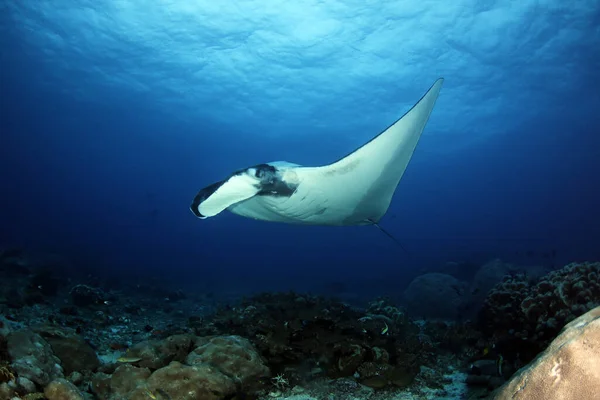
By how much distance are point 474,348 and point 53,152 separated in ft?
220

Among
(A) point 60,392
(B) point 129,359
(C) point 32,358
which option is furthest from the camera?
(B) point 129,359

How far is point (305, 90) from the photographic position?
1016 inches

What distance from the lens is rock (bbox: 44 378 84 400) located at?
3.15 m

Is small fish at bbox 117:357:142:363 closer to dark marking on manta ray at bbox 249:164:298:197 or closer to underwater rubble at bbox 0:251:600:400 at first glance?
underwater rubble at bbox 0:251:600:400

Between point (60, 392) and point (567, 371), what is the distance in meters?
4.04

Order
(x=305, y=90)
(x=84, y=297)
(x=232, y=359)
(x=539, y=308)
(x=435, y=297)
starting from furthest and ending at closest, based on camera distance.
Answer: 1. (x=305, y=90)
2. (x=435, y=297)
3. (x=84, y=297)
4. (x=539, y=308)
5. (x=232, y=359)

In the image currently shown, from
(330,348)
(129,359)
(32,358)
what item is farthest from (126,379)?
(330,348)

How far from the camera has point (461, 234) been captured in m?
91.1

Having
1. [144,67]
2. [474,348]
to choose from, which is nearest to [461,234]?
[144,67]

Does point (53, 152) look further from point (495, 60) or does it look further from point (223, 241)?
point (495, 60)

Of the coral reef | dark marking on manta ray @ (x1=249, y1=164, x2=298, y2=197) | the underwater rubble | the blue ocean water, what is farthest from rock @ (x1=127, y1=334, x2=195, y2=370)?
the blue ocean water

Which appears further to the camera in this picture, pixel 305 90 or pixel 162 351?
pixel 305 90

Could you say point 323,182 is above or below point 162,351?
above

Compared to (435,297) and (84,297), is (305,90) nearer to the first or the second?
(435,297)
